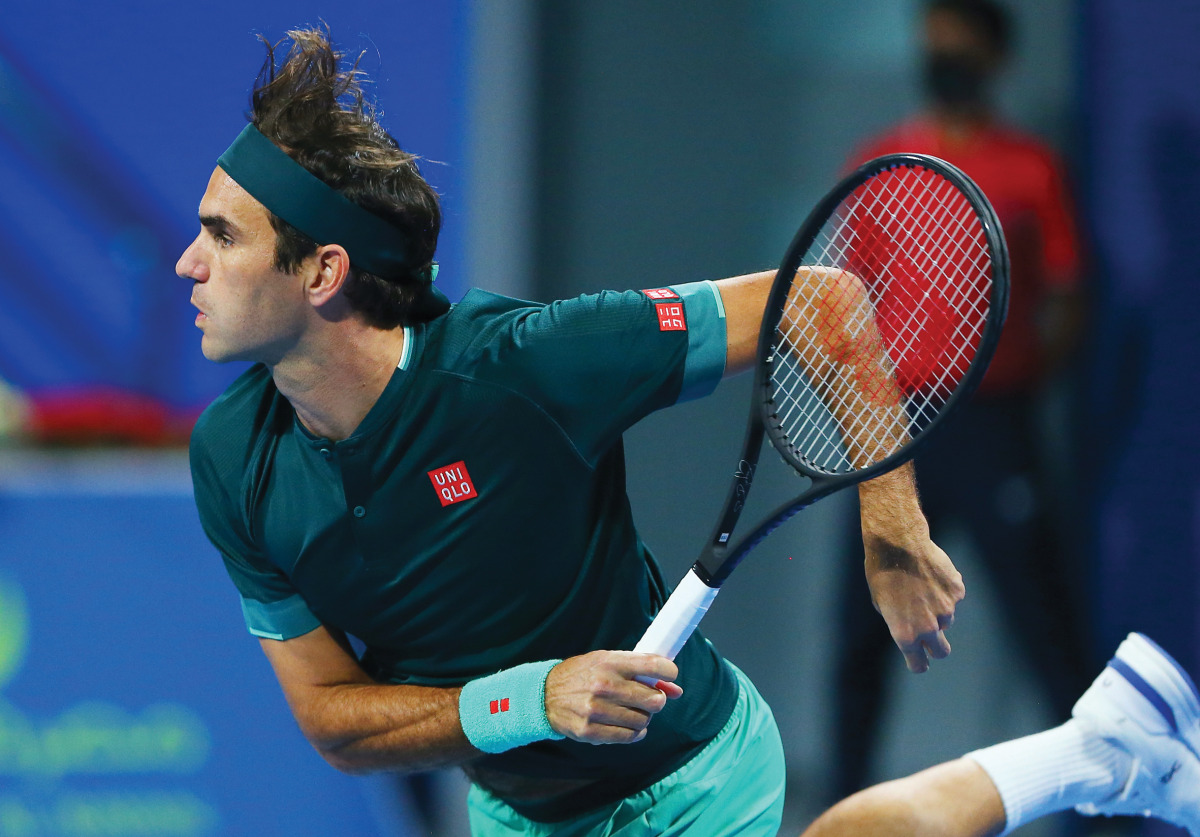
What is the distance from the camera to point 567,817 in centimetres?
188

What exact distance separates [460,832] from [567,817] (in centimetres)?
179

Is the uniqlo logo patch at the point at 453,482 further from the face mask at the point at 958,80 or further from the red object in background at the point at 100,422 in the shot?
the face mask at the point at 958,80

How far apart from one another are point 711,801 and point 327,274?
0.89 meters

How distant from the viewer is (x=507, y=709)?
1617mm

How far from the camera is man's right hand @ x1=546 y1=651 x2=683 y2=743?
4.96 ft

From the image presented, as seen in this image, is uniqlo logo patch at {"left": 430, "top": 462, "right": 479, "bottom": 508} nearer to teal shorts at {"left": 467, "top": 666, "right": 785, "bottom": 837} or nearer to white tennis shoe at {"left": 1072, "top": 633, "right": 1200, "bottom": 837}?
teal shorts at {"left": 467, "top": 666, "right": 785, "bottom": 837}

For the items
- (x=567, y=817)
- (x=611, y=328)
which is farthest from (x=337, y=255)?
(x=567, y=817)

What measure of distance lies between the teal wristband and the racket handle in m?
0.13

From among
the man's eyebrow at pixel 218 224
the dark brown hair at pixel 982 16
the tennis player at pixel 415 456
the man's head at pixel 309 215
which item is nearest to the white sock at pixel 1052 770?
the tennis player at pixel 415 456

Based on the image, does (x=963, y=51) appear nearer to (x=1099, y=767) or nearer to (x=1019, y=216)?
(x=1019, y=216)

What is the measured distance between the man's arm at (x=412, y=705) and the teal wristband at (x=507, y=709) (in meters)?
0.02

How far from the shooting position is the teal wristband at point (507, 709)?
1.59m

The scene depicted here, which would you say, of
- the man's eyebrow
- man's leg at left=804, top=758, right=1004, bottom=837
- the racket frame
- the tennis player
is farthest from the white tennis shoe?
the man's eyebrow

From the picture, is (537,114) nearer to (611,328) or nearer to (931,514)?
(931,514)
